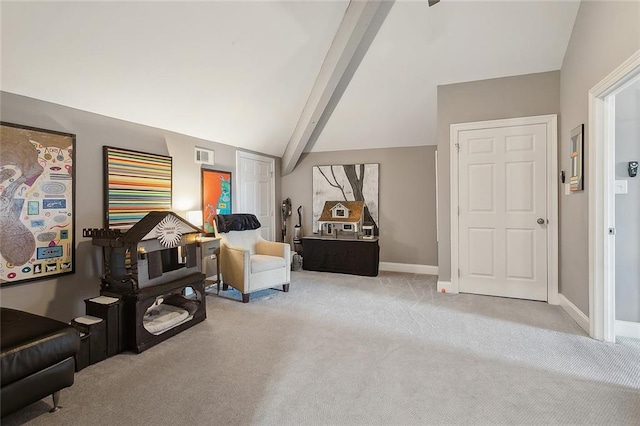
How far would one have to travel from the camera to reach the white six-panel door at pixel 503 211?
12.2ft

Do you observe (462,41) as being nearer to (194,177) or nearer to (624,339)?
(624,339)

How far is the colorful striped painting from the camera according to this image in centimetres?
318

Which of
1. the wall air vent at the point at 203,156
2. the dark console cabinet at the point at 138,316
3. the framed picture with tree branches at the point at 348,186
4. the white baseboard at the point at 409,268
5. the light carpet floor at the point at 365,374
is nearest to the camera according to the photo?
the light carpet floor at the point at 365,374

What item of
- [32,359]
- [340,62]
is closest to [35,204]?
[32,359]

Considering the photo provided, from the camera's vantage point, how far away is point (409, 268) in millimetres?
5379

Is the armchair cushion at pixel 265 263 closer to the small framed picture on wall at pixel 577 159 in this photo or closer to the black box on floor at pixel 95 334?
the black box on floor at pixel 95 334

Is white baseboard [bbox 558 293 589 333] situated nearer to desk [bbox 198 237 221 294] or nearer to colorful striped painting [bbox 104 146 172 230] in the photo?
desk [bbox 198 237 221 294]

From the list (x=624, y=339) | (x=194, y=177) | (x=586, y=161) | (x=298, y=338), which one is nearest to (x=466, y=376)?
(x=298, y=338)

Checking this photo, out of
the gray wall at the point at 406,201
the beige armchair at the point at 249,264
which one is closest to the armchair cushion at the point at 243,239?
the beige armchair at the point at 249,264

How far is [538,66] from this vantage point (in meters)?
3.60

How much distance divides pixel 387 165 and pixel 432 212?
3.55 ft

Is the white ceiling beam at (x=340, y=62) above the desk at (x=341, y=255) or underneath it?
above

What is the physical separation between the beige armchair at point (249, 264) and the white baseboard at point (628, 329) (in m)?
3.28

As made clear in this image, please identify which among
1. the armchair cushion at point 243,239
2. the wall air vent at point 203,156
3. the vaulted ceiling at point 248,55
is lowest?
the armchair cushion at point 243,239
